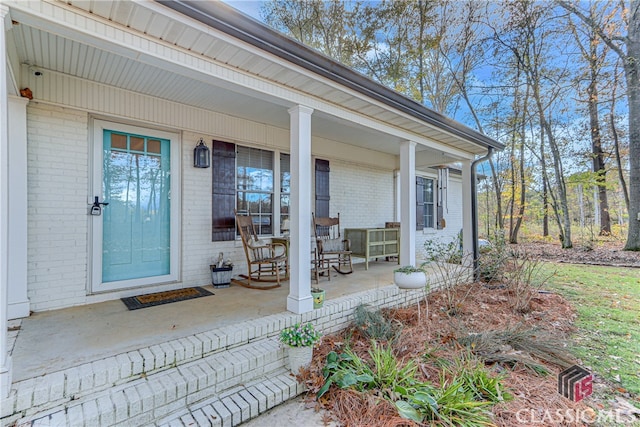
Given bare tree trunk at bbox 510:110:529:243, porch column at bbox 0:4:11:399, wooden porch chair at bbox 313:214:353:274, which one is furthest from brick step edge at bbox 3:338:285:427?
bare tree trunk at bbox 510:110:529:243

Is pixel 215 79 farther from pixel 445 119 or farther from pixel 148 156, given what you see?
pixel 445 119

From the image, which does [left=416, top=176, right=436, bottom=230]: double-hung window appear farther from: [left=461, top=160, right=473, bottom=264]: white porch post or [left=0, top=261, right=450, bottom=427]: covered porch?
[left=0, top=261, right=450, bottom=427]: covered porch

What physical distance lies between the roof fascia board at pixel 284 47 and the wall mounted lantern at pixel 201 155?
2.10 metres

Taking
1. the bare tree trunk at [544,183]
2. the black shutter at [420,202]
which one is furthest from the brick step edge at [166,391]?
the bare tree trunk at [544,183]

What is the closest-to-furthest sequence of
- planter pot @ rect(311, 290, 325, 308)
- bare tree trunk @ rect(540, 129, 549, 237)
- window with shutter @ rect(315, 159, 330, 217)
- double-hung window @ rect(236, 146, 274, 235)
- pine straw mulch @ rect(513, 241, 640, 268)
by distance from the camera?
planter pot @ rect(311, 290, 325, 308) < double-hung window @ rect(236, 146, 274, 235) < window with shutter @ rect(315, 159, 330, 217) < pine straw mulch @ rect(513, 241, 640, 268) < bare tree trunk @ rect(540, 129, 549, 237)

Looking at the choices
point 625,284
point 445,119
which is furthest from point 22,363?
point 625,284

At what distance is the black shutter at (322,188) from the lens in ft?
18.3

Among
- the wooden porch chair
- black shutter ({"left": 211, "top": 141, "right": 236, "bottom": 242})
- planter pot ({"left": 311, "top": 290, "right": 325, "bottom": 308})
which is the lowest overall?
planter pot ({"left": 311, "top": 290, "right": 325, "bottom": 308})

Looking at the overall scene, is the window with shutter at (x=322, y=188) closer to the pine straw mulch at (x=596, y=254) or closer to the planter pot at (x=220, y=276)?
the planter pot at (x=220, y=276)

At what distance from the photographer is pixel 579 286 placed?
5516mm

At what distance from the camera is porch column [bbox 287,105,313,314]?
3035 mm

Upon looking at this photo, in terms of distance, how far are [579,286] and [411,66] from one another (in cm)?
879

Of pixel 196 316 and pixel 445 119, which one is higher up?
pixel 445 119

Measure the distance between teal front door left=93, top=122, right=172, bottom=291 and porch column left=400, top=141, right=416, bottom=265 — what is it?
3.39 m
